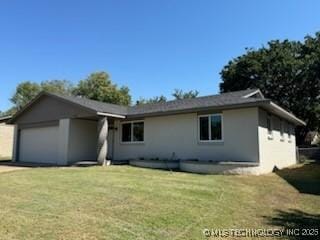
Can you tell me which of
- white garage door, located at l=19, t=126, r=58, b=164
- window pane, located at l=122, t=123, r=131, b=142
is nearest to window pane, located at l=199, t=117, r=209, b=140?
window pane, located at l=122, t=123, r=131, b=142

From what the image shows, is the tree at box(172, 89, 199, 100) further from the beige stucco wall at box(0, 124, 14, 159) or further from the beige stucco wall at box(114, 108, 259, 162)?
the beige stucco wall at box(114, 108, 259, 162)

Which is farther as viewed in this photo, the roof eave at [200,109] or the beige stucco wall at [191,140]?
the beige stucco wall at [191,140]

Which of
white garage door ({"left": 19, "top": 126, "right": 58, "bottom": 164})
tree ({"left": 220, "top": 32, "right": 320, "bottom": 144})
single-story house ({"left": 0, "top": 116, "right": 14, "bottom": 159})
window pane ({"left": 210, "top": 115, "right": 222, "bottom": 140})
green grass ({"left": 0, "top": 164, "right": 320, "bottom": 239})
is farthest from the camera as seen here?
tree ({"left": 220, "top": 32, "right": 320, "bottom": 144})

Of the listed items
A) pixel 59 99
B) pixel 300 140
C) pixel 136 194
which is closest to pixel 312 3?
pixel 136 194

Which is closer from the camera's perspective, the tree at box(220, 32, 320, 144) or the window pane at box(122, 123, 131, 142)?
the window pane at box(122, 123, 131, 142)

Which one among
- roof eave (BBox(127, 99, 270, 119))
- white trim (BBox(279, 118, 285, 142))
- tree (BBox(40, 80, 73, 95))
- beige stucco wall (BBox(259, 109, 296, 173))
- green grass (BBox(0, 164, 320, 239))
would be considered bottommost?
green grass (BBox(0, 164, 320, 239))

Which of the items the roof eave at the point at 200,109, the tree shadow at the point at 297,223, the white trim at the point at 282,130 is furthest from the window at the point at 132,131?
the tree shadow at the point at 297,223

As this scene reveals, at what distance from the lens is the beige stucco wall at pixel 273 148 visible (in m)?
13.9

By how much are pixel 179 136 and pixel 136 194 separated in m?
8.07

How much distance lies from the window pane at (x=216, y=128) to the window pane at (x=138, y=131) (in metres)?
4.55

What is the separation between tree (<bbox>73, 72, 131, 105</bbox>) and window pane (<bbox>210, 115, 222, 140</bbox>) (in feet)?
120

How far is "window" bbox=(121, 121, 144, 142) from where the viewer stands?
17766 mm

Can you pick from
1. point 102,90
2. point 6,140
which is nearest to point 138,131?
point 6,140

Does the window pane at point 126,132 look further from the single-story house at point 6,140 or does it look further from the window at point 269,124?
the single-story house at point 6,140
